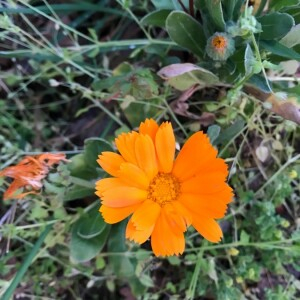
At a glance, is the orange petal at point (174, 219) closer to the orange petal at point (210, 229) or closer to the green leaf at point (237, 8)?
the orange petal at point (210, 229)

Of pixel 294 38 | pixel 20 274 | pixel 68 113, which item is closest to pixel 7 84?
pixel 68 113

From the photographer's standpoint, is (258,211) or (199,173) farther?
(258,211)

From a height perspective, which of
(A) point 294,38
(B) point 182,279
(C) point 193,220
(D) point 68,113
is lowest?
(B) point 182,279

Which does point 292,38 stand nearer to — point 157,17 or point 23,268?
point 157,17

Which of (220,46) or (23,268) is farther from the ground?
(220,46)

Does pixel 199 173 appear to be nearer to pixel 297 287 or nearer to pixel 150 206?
pixel 150 206

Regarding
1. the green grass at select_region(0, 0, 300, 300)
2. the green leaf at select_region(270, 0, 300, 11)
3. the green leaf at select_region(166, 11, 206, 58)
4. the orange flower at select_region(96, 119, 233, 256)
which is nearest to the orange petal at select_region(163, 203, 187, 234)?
the orange flower at select_region(96, 119, 233, 256)

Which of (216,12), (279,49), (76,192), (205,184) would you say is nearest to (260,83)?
(279,49)
